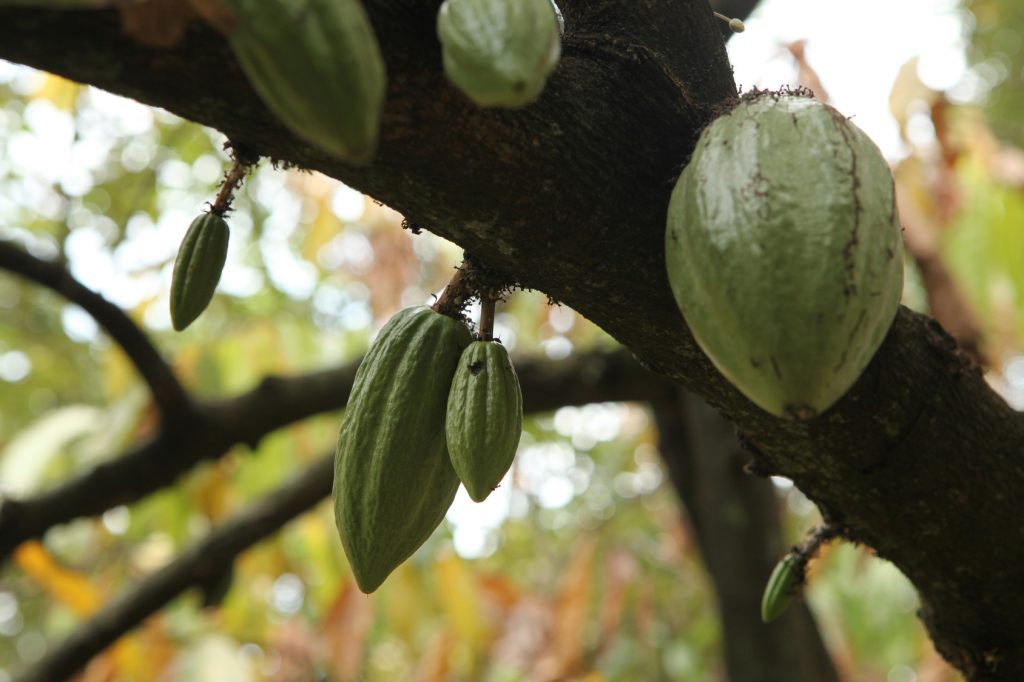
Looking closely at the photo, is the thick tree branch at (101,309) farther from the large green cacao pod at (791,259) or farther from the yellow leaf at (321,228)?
the large green cacao pod at (791,259)

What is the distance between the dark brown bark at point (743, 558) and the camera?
3.04m

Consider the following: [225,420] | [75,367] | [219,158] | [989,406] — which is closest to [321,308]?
[75,367]

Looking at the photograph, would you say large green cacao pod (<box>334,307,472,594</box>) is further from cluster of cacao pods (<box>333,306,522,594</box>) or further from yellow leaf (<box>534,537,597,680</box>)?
yellow leaf (<box>534,537,597,680</box>)

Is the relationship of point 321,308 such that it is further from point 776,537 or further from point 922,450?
point 922,450

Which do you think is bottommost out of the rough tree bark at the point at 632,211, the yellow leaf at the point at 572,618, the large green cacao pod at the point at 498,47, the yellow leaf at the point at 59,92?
the yellow leaf at the point at 572,618

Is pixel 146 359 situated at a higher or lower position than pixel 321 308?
higher

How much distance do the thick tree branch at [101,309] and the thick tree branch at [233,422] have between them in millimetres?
220

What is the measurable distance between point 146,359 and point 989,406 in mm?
2091

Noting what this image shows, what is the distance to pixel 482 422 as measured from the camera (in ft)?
3.81

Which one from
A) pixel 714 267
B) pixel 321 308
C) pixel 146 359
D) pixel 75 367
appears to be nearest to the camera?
pixel 714 267

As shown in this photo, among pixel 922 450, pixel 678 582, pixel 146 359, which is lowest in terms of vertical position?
pixel 678 582

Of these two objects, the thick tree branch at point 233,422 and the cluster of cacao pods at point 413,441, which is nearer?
the cluster of cacao pods at point 413,441

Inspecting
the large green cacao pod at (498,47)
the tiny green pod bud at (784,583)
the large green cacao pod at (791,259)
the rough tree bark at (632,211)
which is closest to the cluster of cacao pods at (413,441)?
the rough tree bark at (632,211)

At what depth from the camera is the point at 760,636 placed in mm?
3047
